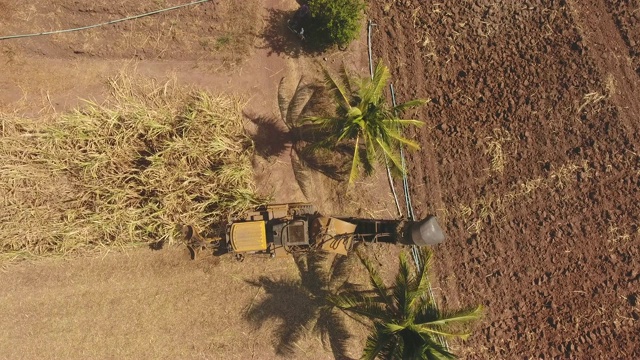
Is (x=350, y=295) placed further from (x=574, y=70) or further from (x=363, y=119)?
(x=574, y=70)

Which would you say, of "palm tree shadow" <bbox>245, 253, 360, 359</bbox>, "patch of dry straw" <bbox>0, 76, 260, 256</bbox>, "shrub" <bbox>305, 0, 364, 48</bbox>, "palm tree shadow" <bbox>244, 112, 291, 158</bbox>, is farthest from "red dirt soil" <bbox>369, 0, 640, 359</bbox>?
"patch of dry straw" <bbox>0, 76, 260, 256</bbox>

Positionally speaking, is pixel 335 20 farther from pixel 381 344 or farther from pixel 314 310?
pixel 381 344

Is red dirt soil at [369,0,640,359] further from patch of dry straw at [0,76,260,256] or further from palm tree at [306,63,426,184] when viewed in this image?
patch of dry straw at [0,76,260,256]

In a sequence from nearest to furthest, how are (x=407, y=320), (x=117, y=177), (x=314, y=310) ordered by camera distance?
(x=407, y=320), (x=117, y=177), (x=314, y=310)

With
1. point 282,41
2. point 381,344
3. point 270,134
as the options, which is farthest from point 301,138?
point 381,344

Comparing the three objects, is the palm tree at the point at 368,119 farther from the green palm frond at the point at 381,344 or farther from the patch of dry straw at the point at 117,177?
the green palm frond at the point at 381,344

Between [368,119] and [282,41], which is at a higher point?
[282,41]
